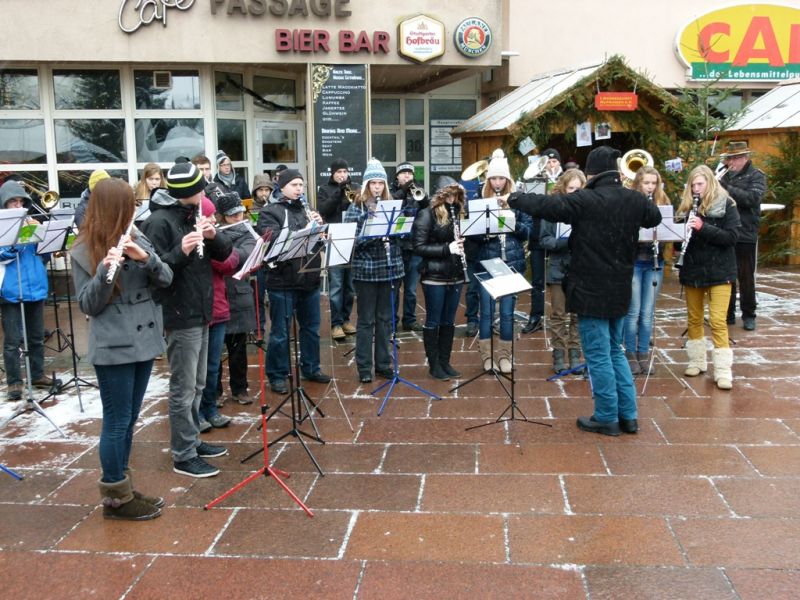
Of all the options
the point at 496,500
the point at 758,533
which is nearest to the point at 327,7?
the point at 496,500

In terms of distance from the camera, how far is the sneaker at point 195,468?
16.0ft

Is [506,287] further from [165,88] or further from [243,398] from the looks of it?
[165,88]

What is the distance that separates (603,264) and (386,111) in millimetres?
10957

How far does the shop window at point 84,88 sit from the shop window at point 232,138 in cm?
167

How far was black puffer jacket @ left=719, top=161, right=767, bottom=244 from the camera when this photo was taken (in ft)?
26.9

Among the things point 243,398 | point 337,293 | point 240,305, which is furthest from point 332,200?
point 243,398

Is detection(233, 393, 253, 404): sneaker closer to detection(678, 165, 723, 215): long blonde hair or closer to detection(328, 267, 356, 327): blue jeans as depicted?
detection(328, 267, 356, 327): blue jeans

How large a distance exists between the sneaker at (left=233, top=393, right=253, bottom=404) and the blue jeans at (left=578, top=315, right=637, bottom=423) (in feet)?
9.03

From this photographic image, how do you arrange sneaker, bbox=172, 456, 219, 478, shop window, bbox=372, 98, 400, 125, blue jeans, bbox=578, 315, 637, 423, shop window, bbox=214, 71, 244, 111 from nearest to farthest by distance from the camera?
sneaker, bbox=172, 456, 219, 478
blue jeans, bbox=578, 315, 637, 423
shop window, bbox=214, 71, 244, 111
shop window, bbox=372, 98, 400, 125

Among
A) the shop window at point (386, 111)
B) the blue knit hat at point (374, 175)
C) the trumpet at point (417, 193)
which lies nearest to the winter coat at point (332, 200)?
the trumpet at point (417, 193)

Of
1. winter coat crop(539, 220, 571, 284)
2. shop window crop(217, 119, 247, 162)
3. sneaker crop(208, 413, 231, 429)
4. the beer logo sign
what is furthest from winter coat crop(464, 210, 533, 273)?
shop window crop(217, 119, 247, 162)

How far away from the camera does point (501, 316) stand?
23.0ft

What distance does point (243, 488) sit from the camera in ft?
15.4

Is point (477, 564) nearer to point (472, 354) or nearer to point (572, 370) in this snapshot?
point (572, 370)
